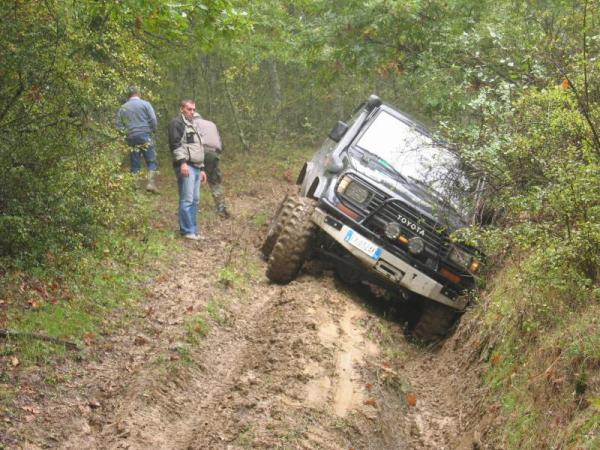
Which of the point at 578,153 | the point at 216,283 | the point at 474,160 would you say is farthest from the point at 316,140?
the point at 578,153

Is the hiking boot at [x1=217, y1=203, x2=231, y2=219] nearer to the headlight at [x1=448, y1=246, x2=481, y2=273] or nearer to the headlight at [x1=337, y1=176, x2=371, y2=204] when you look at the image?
the headlight at [x1=337, y1=176, x2=371, y2=204]

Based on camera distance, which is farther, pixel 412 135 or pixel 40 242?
pixel 412 135

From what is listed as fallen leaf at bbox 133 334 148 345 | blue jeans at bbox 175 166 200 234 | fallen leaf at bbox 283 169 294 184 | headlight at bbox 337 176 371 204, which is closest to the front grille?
headlight at bbox 337 176 371 204

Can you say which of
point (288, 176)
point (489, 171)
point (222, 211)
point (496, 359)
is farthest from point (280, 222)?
point (288, 176)

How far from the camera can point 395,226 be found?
7.44m

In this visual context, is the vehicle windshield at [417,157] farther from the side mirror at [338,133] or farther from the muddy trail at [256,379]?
the muddy trail at [256,379]

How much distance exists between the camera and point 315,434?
4602 millimetres

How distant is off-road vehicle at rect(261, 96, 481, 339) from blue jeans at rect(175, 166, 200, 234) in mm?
2074

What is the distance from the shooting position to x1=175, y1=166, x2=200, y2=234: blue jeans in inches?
394

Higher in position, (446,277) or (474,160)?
(474,160)

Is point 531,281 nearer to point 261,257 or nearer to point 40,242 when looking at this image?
point 40,242

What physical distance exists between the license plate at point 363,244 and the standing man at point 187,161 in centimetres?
323

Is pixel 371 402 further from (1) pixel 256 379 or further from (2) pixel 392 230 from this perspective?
(2) pixel 392 230

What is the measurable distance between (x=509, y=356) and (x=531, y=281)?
1.99 ft
